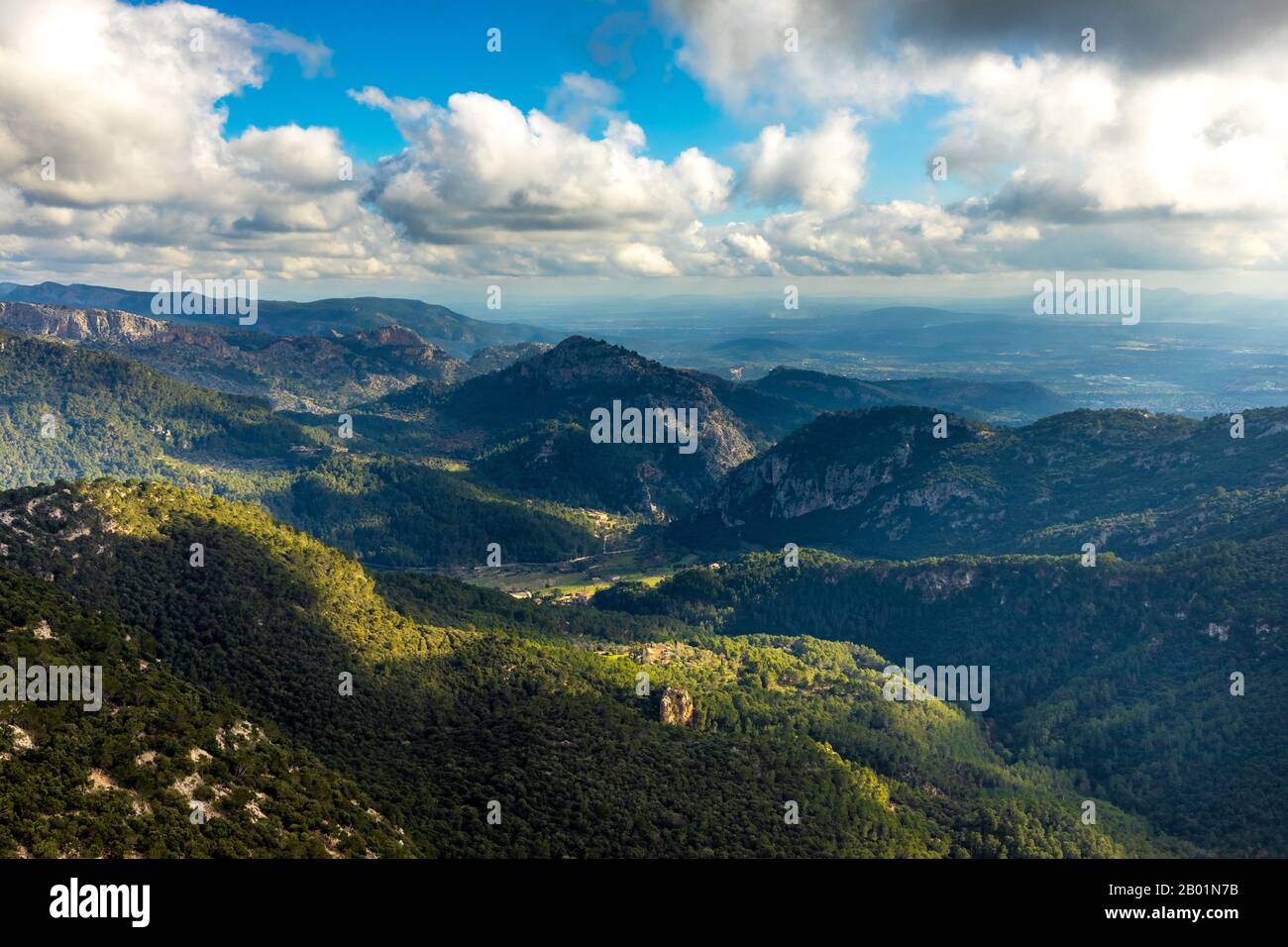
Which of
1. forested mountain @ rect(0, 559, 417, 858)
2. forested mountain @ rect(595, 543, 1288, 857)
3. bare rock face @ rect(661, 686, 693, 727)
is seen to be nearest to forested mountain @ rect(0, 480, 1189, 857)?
bare rock face @ rect(661, 686, 693, 727)

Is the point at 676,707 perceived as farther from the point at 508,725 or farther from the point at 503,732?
the point at 503,732

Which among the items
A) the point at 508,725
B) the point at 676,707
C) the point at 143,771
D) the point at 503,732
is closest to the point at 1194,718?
the point at 676,707

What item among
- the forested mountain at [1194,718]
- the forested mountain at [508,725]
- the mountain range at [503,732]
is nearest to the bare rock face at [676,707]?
the forested mountain at [508,725]

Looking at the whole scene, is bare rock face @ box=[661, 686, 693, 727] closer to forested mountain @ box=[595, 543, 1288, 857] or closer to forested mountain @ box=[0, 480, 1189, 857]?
forested mountain @ box=[0, 480, 1189, 857]

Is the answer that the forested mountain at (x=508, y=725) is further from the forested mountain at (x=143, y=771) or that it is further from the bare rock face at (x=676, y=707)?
the forested mountain at (x=143, y=771)
